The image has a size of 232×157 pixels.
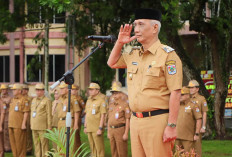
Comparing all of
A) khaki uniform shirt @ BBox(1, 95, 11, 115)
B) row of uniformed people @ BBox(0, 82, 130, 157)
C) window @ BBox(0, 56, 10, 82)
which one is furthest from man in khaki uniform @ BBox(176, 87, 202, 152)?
window @ BBox(0, 56, 10, 82)

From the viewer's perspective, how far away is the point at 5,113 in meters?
11.7

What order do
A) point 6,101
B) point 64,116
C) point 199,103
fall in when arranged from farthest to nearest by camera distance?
point 6,101
point 64,116
point 199,103

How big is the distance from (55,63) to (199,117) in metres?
18.8

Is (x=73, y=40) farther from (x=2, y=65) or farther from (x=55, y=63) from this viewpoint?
(x=2, y=65)

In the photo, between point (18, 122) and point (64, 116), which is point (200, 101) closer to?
point (64, 116)

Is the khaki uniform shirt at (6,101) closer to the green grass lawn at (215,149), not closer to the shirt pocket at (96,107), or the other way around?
the green grass lawn at (215,149)

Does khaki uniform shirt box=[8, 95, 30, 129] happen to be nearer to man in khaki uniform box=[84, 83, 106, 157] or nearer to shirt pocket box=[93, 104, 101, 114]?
man in khaki uniform box=[84, 83, 106, 157]

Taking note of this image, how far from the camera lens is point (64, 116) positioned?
1041 cm

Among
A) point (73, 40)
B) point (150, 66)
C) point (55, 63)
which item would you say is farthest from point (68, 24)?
point (55, 63)

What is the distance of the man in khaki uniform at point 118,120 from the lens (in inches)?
380

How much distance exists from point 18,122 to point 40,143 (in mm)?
734

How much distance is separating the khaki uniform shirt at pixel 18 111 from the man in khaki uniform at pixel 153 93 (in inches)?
277

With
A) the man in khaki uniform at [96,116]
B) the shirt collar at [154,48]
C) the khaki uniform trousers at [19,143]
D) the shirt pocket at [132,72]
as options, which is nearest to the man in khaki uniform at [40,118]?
the khaki uniform trousers at [19,143]

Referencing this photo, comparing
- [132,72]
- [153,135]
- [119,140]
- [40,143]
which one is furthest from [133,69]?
[40,143]
